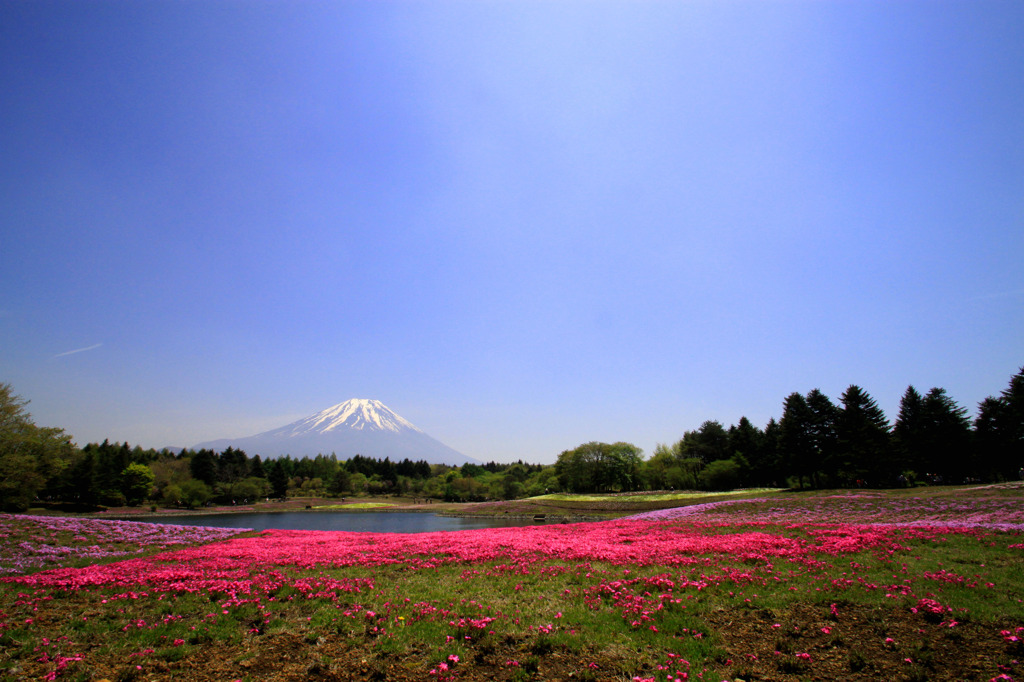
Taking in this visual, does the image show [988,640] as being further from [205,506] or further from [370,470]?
[370,470]

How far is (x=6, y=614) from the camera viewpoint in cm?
927

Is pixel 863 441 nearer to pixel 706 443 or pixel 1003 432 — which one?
pixel 1003 432

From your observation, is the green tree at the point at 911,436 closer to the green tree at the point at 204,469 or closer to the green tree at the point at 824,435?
the green tree at the point at 824,435

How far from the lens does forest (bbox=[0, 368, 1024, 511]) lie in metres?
51.8

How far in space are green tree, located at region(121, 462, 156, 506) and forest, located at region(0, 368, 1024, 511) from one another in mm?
205

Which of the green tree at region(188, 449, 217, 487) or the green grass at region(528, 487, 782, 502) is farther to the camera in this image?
the green tree at region(188, 449, 217, 487)

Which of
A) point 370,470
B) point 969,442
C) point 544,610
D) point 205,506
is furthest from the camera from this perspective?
point 370,470

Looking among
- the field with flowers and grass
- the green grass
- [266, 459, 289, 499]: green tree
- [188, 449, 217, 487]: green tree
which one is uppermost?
the field with flowers and grass

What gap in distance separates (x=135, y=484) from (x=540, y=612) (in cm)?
10949

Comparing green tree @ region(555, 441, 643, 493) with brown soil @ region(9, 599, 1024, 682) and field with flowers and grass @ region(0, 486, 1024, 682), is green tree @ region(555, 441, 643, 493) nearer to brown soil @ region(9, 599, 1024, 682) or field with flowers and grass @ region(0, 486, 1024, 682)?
field with flowers and grass @ region(0, 486, 1024, 682)

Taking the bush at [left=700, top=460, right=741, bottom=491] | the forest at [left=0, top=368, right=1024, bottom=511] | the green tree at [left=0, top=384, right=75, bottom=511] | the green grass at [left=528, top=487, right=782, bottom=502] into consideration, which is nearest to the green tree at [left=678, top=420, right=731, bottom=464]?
the forest at [left=0, top=368, right=1024, bottom=511]

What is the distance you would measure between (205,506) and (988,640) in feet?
403

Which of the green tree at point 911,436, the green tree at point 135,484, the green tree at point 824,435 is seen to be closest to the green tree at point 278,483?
Answer: the green tree at point 135,484

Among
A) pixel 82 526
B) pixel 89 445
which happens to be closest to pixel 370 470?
pixel 89 445
